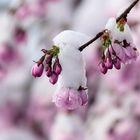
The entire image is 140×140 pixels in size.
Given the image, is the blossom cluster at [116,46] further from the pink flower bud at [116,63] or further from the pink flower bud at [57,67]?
the pink flower bud at [57,67]

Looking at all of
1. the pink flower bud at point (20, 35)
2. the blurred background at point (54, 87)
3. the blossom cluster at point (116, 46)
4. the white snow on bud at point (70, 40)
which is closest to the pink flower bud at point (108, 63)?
the blossom cluster at point (116, 46)

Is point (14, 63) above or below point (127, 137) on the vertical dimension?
above

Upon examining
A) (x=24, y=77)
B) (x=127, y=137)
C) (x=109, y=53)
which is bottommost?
(x=109, y=53)

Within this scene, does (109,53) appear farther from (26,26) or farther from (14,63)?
(14,63)

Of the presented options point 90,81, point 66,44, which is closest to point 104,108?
point 90,81

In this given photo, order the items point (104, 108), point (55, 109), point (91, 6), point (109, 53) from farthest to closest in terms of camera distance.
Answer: point (91, 6) < point (55, 109) < point (104, 108) < point (109, 53)

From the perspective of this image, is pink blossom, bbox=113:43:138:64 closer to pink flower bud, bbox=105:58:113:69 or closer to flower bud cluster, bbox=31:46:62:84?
pink flower bud, bbox=105:58:113:69

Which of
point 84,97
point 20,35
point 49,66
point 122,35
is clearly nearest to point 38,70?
point 49,66
